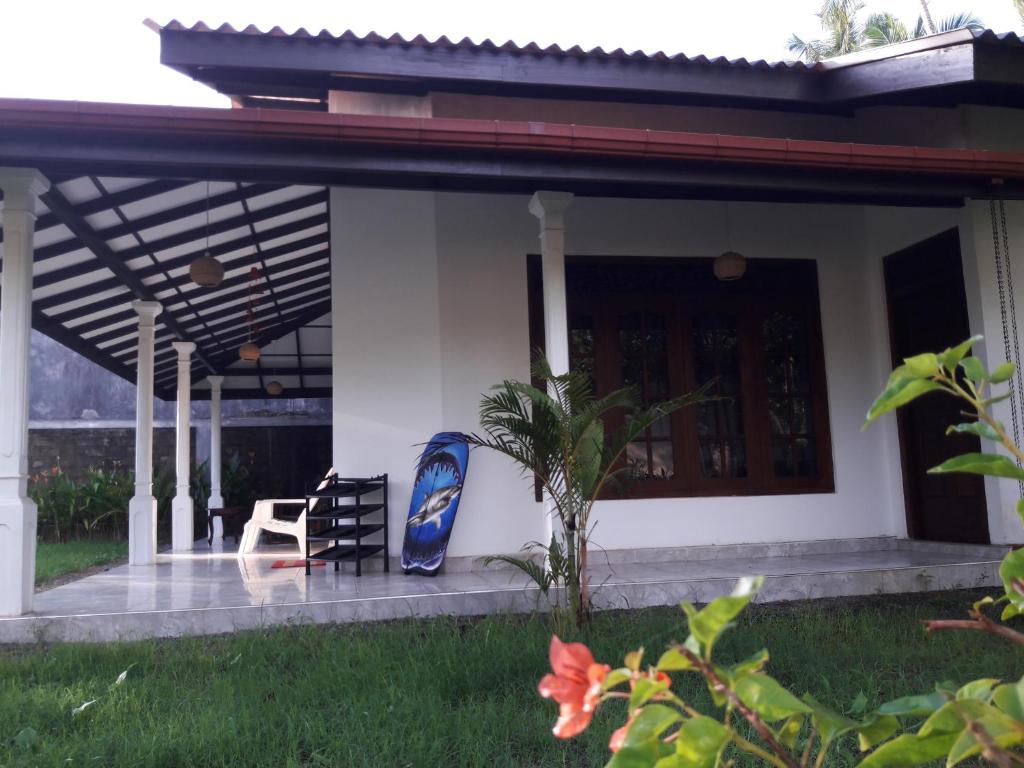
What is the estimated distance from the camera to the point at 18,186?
520cm

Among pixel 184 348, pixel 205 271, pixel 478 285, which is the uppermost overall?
pixel 205 271

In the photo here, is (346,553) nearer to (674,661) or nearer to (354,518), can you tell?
(354,518)

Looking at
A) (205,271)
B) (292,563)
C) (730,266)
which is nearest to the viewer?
(730,266)

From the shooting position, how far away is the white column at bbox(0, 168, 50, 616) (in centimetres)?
492

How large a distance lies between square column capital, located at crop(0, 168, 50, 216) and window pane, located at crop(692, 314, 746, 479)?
16.8ft

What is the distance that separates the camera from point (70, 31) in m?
24.8

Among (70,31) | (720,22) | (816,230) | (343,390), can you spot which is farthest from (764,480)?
(720,22)

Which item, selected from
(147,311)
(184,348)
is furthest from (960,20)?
(147,311)

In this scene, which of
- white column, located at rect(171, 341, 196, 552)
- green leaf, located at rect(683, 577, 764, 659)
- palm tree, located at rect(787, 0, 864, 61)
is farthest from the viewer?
palm tree, located at rect(787, 0, 864, 61)

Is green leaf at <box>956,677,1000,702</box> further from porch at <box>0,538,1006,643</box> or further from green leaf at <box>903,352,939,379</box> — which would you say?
porch at <box>0,538,1006,643</box>

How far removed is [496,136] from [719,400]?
346cm

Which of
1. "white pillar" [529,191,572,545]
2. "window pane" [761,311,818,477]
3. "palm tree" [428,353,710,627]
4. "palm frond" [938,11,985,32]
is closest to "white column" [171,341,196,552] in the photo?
"white pillar" [529,191,572,545]

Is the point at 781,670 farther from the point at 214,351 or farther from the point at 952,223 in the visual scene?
the point at 214,351

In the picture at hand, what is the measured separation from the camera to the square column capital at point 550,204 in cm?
582
